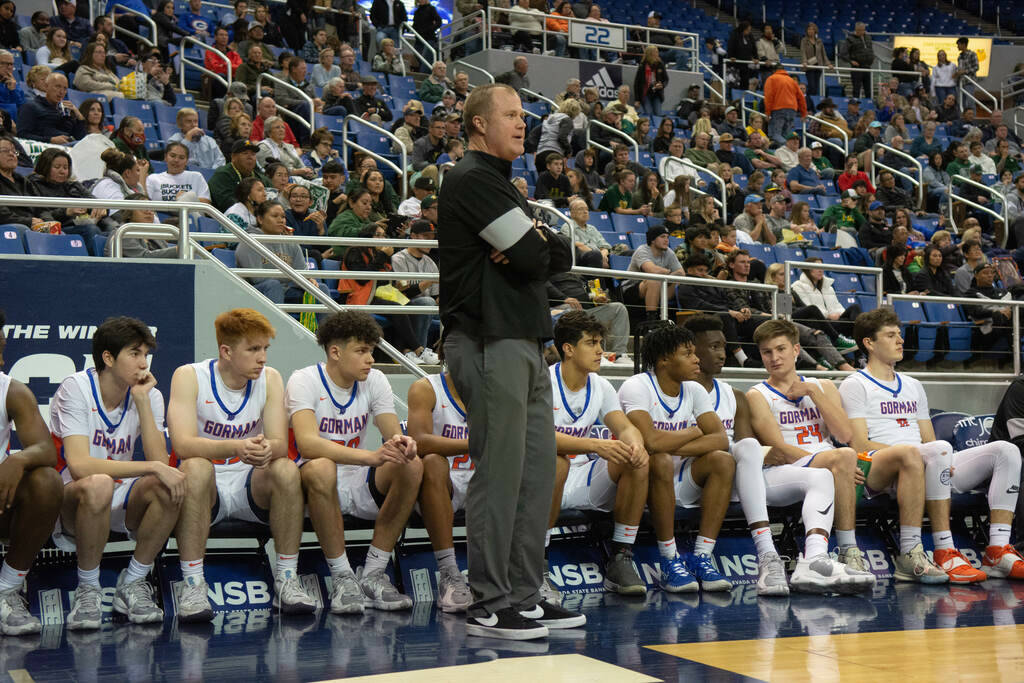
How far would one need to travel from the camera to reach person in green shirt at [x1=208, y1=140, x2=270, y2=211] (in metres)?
9.22

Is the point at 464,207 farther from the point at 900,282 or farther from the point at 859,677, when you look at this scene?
the point at 900,282

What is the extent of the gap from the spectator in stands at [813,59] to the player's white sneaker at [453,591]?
A: 18124 millimetres

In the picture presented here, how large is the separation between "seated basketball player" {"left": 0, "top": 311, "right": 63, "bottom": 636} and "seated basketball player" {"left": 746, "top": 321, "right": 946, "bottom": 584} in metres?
3.66

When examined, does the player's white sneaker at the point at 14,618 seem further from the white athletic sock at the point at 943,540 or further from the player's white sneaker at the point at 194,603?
the white athletic sock at the point at 943,540

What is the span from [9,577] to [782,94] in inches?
622

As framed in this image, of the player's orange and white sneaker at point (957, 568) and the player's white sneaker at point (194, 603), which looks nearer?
the player's white sneaker at point (194, 603)

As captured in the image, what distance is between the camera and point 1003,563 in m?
6.30

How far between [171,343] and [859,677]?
14.1ft

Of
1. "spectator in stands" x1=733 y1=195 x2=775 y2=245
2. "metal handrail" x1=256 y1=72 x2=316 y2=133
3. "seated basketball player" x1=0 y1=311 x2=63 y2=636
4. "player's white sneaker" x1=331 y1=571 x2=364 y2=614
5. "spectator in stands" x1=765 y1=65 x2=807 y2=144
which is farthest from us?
"spectator in stands" x1=765 y1=65 x2=807 y2=144

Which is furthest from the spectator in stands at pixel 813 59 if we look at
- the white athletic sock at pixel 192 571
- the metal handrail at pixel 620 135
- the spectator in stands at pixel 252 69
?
the white athletic sock at pixel 192 571

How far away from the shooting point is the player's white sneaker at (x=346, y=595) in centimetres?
508

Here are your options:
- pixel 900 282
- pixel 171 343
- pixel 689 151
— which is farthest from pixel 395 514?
pixel 689 151

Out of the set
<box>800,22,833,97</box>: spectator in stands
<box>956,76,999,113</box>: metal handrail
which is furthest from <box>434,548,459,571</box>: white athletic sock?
<box>956,76,999,113</box>: metal handrail

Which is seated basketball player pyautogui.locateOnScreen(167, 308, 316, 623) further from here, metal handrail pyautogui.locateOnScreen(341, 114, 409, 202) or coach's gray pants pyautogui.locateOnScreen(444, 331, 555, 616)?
metal handrail pyautogui.locateOnScreen(341, 114, 409, 202)
